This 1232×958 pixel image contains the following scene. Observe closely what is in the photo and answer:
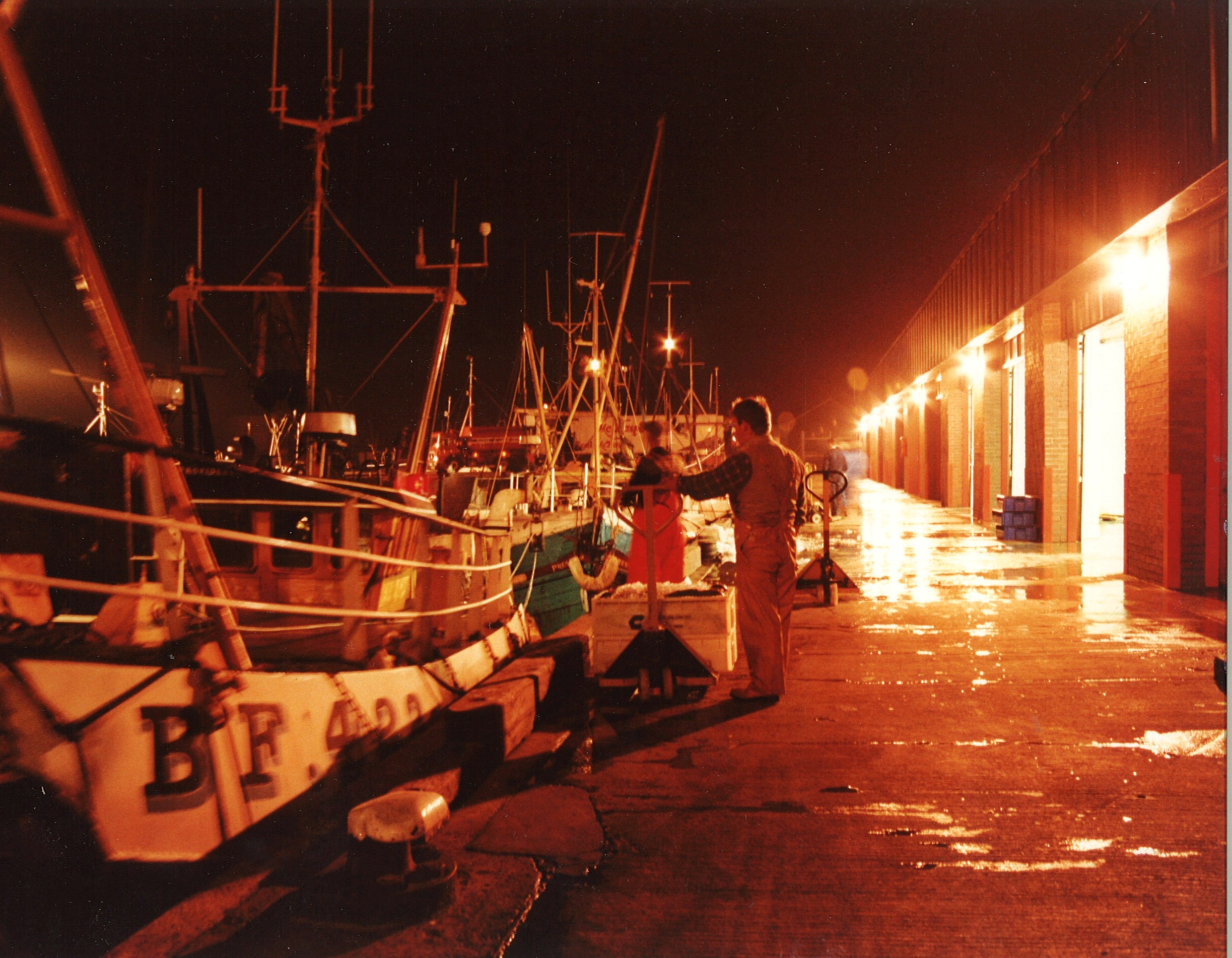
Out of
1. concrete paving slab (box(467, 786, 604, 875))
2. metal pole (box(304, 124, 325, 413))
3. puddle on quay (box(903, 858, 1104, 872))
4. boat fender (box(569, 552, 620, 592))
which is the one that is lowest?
concrete paving slab (box(467, 786, 604, 875))

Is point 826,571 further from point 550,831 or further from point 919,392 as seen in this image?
point 919,392

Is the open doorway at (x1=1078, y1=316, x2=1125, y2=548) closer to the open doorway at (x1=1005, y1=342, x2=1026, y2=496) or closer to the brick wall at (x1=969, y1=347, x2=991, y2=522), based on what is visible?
the open doorway at (x1=1005, y1=342, x2=1026, y2=496)

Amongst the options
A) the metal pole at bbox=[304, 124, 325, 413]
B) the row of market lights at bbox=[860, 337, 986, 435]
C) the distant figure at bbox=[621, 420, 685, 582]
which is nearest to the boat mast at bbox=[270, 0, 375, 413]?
the metal pole at bbox=[304, 124, 325, 413]

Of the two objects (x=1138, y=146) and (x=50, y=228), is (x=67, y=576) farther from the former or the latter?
(x=1138, y=146)

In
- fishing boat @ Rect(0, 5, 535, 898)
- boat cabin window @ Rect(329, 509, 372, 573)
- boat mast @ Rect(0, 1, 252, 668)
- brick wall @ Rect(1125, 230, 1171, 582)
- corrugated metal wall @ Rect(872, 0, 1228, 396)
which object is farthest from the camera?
brick wall @ Rect(1125, 230, 1171, 582)

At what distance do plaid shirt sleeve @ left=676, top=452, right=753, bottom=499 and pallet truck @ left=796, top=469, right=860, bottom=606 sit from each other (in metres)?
3.33

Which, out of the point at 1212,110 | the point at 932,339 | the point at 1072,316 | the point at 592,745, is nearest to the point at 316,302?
the point at 592,745

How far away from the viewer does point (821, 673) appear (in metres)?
6.32

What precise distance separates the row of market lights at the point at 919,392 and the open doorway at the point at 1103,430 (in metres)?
2.93

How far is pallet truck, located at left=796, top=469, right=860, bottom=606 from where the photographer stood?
9.02 metres

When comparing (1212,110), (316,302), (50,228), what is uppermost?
(1212,110)

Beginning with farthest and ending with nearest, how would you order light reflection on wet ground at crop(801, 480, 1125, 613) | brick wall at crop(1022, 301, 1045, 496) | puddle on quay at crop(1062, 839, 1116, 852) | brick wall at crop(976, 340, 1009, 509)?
brick wall at crop(976, 340, 1009, 509), brick wall at crop(1022, 301, 1045, 496), light reflection on wet ground at crop(801, 480, 1125, 613), puddle on quay at crop(1062, 839, 1116, 852)

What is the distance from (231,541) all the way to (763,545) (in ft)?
14.2

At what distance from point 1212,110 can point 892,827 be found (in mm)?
8057
